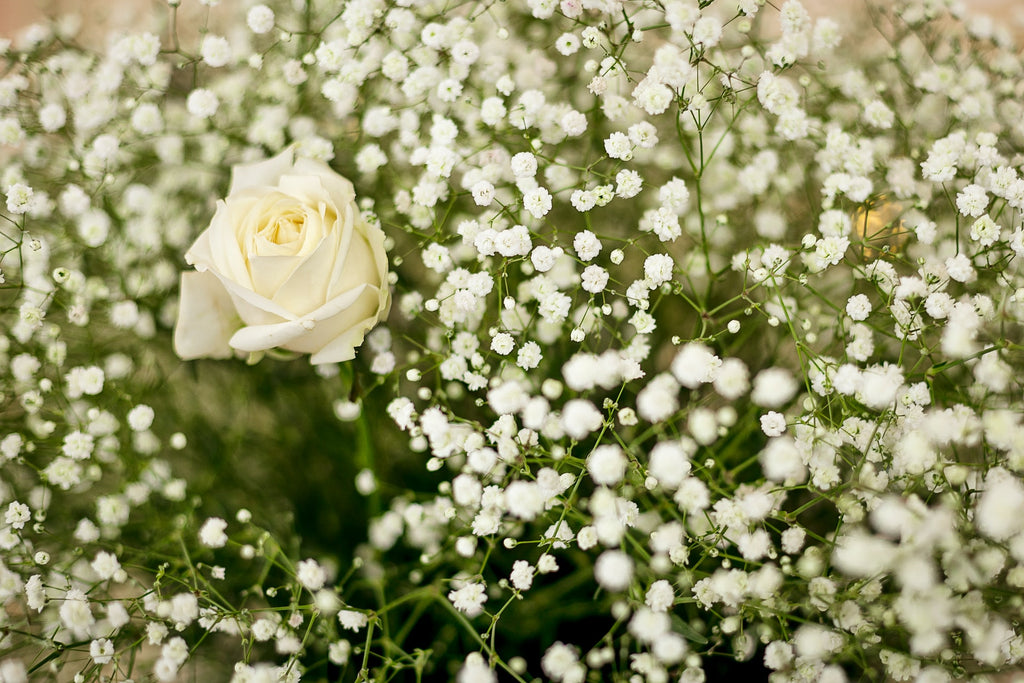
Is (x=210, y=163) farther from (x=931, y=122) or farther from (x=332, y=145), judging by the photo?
(x=931, y=122)

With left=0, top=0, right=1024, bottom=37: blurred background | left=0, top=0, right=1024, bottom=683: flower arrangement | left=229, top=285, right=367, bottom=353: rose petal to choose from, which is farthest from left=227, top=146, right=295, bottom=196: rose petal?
left=0, top=0, right=1024, bottom=37: blurred background

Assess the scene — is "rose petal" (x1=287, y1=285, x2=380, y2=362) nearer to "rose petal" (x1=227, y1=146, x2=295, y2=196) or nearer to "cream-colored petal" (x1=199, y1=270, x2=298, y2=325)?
"cream-colored petal" (x1=199, y1=270, x2=298, y2=325)

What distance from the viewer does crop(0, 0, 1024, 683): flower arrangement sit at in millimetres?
355

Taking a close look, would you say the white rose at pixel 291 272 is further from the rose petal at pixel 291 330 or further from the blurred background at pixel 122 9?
the blurred background at pixel 122 9

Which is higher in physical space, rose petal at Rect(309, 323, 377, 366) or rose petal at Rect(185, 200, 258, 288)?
rose petal at Rect(185, 200, 258, 288)

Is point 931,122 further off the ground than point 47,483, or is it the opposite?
point 931,122

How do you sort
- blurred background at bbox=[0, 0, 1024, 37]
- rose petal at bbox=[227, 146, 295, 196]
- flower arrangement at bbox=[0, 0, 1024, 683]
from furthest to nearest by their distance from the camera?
1. blurred background at bbox=[0, 0, 1024, 37]
2. rose petal at bbox=[227, 146, 295, 196]
3. flower arrangement at bbox=[0, 0, 1024, 683]

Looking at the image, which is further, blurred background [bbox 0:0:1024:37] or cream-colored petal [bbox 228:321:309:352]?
blurred background [bbox 0:0:1024:37]

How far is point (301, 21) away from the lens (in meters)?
0.59

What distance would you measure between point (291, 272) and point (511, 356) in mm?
147

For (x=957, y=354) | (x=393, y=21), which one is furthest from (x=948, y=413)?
(x=393, y=21)

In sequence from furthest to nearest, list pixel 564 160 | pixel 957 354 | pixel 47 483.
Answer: pixel 564 160
pixel 47 483
pixel 957 354

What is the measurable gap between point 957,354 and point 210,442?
1.75ft

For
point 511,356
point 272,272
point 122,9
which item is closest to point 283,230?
point 272,272
